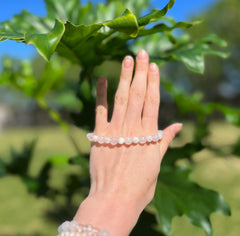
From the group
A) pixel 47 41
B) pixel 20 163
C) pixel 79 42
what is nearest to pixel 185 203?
pixel 79 42

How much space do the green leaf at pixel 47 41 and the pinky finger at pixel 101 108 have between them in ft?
0.69

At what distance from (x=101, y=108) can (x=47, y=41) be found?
0.77 feet

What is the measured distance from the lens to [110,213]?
0.70m

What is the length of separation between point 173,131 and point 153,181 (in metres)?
0.14

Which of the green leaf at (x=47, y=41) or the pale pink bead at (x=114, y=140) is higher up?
the green leaf at (x=47, y=41)

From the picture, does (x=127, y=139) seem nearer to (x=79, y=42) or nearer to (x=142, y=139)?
(x=142, y=139)

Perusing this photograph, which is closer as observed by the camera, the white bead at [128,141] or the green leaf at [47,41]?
the green leaf at [47,41]

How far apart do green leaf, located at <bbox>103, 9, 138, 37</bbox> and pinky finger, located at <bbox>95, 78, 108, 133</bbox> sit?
0.58 ft

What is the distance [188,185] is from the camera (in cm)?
111

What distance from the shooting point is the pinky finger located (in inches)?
31.1

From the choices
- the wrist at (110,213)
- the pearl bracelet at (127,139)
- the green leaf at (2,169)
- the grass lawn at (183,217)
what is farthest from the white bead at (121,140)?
the green leaf at (2,169)

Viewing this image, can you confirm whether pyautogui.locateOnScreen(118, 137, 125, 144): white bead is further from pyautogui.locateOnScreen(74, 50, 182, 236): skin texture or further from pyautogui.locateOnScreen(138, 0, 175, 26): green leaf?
pyautogui.locateOnScreen(138, 0, 175, 26): green leaf

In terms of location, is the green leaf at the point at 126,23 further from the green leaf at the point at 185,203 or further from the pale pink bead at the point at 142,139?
the green leaf at the point at 185,203

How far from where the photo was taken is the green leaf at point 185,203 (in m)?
1.02
